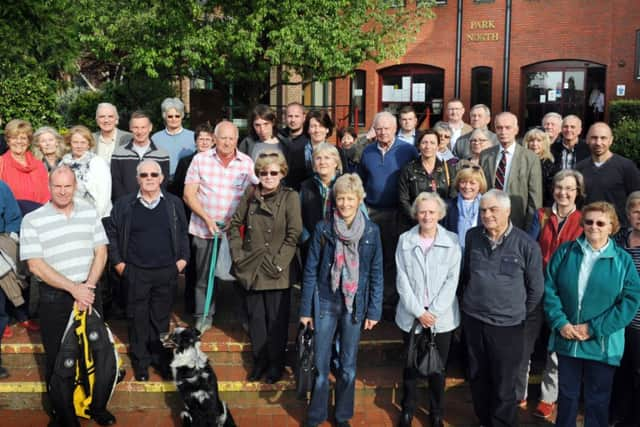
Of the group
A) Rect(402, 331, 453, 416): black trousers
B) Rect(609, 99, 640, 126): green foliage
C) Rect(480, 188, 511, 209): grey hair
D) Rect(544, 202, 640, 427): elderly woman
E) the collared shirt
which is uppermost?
Rect(609, 99, 640, 126): green foliage

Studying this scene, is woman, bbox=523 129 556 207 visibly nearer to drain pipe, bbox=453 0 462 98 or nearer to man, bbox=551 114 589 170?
man, bbox=551 114 589 170

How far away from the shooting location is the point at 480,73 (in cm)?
2206

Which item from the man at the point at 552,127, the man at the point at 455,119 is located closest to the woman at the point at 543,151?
the man at the point at 552,127

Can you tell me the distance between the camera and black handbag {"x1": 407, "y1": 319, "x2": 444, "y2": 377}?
4.63 m

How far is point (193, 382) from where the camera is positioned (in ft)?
15.2

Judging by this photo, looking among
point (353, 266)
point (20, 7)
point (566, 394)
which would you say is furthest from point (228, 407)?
point (20, 7)

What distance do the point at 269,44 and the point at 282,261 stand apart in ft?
32.2

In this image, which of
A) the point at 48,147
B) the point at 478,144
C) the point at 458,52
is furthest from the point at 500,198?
the point at 458,52

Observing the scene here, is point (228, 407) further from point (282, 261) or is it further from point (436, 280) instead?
point (436, 280)

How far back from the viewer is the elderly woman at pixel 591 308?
427 cm

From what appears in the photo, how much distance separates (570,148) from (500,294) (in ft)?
9.07

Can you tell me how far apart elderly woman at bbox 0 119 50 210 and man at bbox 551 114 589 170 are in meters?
5.07

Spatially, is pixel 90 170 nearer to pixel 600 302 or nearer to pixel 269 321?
pixel 269 321

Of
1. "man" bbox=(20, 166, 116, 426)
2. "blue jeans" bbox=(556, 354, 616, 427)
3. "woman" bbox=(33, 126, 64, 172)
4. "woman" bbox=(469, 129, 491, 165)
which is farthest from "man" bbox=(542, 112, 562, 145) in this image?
"woman" bbox=(33, 126, 64, 172)
